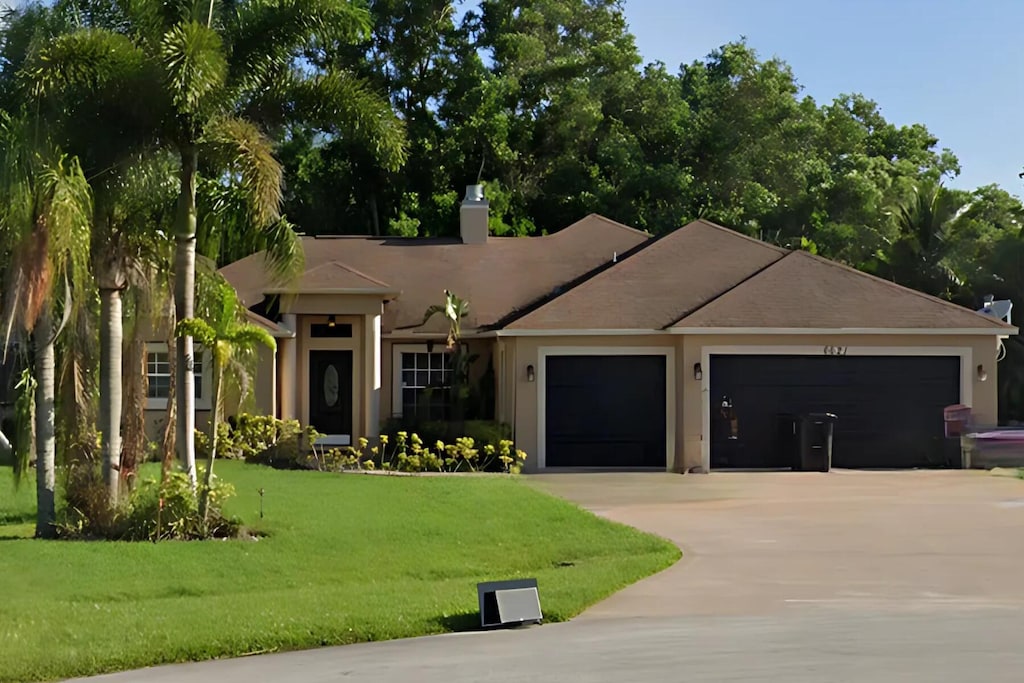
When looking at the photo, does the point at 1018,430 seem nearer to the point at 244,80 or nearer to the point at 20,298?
the point at 244,80

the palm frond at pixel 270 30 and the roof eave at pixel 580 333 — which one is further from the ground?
the palm frond at pixel 270 30

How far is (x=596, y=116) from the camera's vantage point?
140 feet

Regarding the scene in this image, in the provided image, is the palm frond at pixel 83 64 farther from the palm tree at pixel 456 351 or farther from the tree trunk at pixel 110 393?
the palm tree at pixel 456 351

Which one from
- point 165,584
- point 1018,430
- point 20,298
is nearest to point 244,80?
point 20,298

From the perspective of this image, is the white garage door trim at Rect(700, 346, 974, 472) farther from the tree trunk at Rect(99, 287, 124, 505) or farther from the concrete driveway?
the tree trunk at Rect(99, 287, 124, 505)

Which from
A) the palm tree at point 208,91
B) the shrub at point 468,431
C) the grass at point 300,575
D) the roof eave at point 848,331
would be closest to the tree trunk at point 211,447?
the palm tree at point 208,91

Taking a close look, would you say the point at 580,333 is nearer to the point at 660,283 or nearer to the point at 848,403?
the point at 660,283

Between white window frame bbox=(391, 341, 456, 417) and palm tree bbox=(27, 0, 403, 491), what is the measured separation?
467 inches

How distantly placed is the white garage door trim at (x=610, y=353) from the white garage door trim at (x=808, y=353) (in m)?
0.61

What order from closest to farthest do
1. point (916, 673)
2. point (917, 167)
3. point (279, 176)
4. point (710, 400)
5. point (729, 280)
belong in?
1. point (916, 673)
2. point (279, 176)
3. point (710, 400)
4. point (729, 280)
5. point (917, 167)

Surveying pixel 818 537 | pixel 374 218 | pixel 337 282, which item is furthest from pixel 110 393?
pixel 374 218

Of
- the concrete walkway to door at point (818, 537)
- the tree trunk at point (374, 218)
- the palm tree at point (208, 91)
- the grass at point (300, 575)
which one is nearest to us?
the grass at point (300, 575)

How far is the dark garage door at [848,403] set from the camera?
24.8 metres

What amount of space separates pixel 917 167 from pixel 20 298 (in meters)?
47.5
